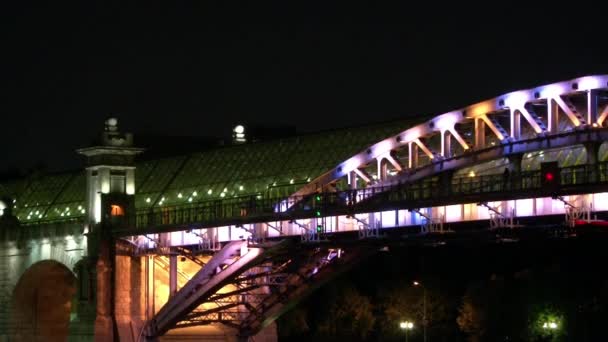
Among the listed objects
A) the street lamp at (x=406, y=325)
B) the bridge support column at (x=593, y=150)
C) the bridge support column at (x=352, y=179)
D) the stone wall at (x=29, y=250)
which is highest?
the bridge support column at (x=593, y=150)

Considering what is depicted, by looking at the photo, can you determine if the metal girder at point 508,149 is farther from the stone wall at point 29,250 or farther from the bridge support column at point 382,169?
the stone wall at point 29,250

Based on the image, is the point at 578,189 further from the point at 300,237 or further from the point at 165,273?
the point at 165,273

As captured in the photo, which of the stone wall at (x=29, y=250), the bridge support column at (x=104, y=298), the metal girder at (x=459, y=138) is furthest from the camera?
the stone wall at (x=29, y=250)

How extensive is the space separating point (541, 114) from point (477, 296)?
4003 centimetres

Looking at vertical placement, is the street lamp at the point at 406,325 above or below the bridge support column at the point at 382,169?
below

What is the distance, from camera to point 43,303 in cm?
11244

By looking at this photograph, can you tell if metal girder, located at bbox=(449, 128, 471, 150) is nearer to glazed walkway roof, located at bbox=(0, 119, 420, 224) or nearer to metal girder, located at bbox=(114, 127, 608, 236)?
metal girder, located at bbox=(114, 127, 608, 236)

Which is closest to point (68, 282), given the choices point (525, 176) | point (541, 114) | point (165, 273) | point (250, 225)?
point (165, 273)

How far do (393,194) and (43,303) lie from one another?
45.6 m

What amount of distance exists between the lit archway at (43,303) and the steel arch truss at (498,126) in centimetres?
3793

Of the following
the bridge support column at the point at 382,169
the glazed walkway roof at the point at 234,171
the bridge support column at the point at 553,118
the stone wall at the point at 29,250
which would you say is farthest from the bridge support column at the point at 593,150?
the stone wall at the point at 29,250

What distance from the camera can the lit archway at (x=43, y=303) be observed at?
111 metres

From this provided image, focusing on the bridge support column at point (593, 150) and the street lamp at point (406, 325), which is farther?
the street lamp at point (406, 325)

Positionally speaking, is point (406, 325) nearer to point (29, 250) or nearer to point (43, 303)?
point (43, 303)
